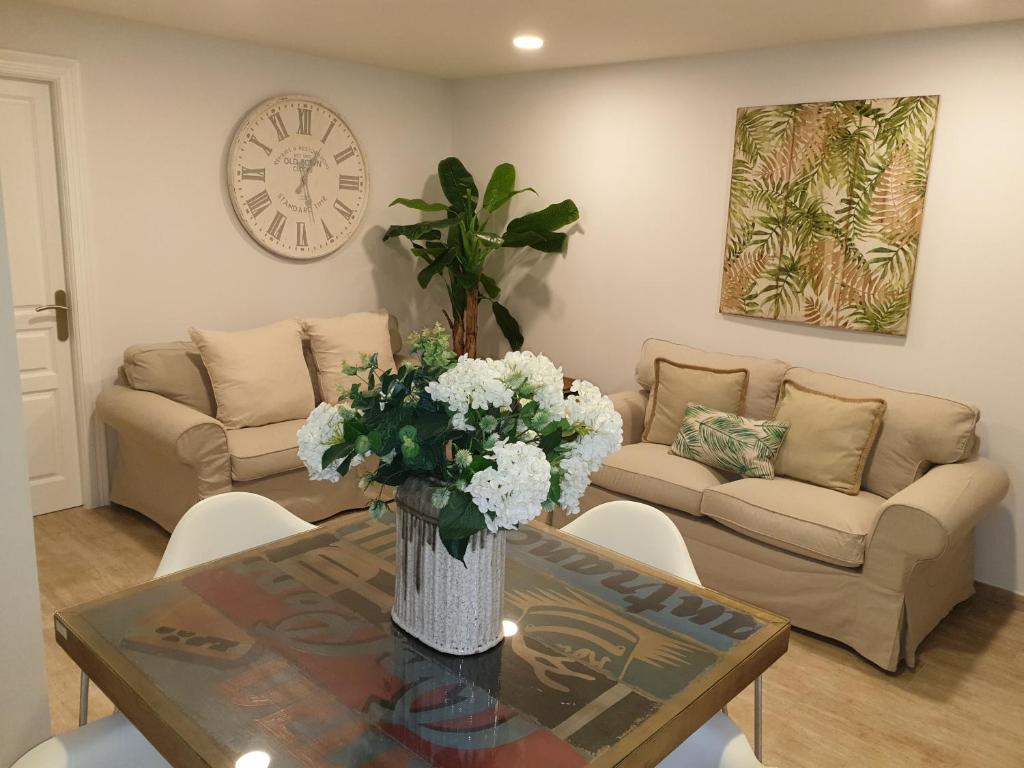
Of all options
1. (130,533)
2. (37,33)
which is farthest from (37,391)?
(37,33)

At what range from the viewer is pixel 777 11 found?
10.2ft

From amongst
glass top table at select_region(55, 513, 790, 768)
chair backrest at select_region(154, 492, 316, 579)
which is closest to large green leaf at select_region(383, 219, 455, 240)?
chair backrest at select_region(154, 492, 316, 579)

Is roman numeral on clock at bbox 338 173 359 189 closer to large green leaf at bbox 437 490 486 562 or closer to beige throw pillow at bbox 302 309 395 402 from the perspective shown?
beige throw pillow at bbox 302 309 395 402

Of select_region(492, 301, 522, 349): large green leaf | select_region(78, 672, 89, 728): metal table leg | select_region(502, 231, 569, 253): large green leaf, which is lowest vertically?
select_region(78, 672, 89, 728): metal table leg

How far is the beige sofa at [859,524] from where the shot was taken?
2834mm

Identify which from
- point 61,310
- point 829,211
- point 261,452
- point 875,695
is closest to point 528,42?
point 829,211

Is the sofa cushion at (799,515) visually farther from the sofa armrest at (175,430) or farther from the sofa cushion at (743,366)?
the sofa armrest at (175,430)

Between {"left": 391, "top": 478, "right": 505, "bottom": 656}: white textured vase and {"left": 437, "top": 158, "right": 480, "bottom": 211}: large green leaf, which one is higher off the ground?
{"left": 437, "top": 158, "right": 480, "bottom": 211}: large green leaf

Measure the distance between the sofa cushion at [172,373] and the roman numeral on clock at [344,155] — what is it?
1396 mm

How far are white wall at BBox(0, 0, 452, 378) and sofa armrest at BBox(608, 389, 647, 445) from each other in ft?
6.06

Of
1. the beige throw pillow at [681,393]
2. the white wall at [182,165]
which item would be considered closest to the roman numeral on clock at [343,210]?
the white wall at [182,165]

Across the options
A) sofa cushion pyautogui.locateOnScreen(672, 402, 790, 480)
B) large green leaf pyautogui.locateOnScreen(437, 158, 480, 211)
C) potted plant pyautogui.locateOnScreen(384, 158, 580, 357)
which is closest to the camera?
sofa cushion pyautogui.locateOnScreen(672, 402, 790, 480)

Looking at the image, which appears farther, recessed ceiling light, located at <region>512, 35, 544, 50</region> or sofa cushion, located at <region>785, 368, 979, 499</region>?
recessed ceiling light, located at <region>512, 35, 544, 50</region>

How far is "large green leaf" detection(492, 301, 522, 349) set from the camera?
490 cm
